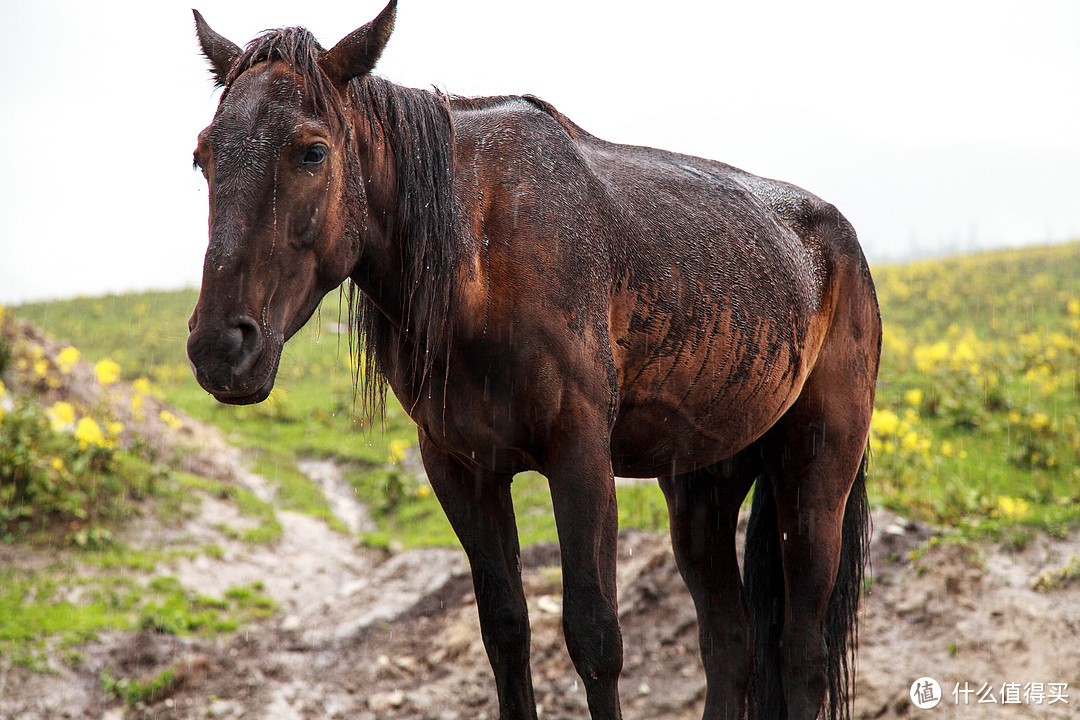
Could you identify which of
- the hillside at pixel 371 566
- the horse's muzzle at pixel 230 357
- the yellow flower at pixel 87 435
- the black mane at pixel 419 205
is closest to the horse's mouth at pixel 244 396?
the horse's muzzle at pixel 230 357

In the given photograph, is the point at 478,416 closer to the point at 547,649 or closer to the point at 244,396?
the point at 244,396

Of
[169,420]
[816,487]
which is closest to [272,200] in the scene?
[816,487]

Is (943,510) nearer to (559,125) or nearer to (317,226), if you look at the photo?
(559,125)

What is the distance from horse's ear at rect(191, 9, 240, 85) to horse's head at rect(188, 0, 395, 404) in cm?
17

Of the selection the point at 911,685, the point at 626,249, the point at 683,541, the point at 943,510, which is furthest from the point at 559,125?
the point at 943,510

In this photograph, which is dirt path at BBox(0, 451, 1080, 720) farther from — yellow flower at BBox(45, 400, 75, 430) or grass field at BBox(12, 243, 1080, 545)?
yellow flower at BBox(45, 400, 75, 430)

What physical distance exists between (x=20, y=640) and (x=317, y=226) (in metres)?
4.84

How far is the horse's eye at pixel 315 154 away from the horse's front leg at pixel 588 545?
1053 mm

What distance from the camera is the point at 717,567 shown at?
3.86m

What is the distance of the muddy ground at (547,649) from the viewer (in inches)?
190

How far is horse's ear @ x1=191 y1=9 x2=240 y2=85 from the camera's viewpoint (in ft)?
7.93

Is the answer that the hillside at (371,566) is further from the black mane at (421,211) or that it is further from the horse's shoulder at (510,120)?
the horse's shoulder at (510,120)

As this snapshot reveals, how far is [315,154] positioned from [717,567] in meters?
2.70

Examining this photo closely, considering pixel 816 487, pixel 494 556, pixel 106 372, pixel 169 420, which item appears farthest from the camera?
pixel 169 420
